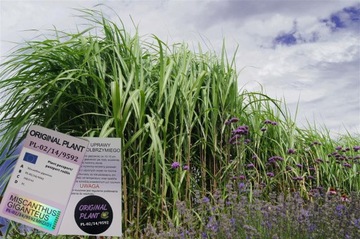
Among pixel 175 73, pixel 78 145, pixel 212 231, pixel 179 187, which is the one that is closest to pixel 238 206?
pixel 212 231

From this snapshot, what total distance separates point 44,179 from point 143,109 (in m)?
0.88

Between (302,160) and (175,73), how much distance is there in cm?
185

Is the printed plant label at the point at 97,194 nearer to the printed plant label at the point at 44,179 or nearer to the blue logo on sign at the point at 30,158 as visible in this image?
the printed plant label at the point at 44,179

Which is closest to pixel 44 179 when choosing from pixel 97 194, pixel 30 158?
pixel 30 158

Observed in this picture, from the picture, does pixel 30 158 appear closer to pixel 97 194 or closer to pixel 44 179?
pixel 44 179

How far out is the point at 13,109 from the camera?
4.61m

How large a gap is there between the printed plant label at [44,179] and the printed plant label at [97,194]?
0.06m

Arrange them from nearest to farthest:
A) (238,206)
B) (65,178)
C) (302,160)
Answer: (65,178) < (238,206) < (302,160)

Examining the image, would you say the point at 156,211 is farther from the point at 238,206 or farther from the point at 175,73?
the point at 175,73

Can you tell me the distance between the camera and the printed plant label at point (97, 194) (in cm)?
338

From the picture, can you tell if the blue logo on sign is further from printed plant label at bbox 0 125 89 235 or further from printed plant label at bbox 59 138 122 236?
printed plant label at bbox 59 138 122 236

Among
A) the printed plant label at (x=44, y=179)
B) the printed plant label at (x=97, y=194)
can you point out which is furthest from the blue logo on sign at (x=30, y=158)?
the printed plant label at (x=97, y=194)

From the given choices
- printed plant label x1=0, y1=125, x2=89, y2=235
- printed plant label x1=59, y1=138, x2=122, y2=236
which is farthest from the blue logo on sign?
printed plant label x1=59, y1=138, x2=122, y2=236

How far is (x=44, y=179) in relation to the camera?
3.37 metres
